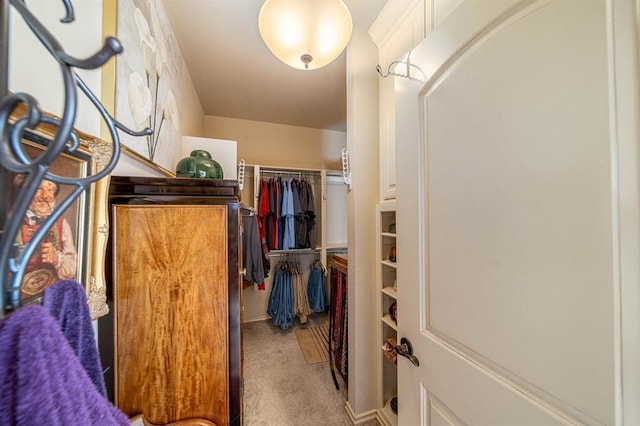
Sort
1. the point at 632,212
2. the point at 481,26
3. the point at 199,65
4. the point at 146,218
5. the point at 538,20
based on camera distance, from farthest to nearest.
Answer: the point at 199,65, the point at 146,218, the point at 481,26, the point at 538,20, the point at 632,212

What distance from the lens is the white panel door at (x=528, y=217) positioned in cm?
42

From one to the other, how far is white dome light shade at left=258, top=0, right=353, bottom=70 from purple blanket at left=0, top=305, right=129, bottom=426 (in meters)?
1.18

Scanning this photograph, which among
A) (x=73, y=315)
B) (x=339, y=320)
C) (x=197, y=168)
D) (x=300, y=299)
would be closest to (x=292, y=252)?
(x=300, y=299)

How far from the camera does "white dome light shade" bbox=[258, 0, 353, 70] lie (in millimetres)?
937

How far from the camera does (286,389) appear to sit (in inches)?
68.8

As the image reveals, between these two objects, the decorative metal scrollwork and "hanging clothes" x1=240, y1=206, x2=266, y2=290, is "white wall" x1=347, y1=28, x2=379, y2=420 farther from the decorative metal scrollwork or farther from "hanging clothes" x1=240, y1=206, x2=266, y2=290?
the decorative metal scrollwork

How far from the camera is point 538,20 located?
20.6 inches

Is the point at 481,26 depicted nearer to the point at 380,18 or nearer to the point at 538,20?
the point at 538,20

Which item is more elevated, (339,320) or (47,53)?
(47,53)

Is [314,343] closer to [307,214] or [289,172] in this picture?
[307,214]

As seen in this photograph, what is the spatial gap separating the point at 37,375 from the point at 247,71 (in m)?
2.23

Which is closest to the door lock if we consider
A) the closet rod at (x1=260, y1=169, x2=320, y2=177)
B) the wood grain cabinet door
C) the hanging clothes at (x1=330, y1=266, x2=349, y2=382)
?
the wood grain cabinet door

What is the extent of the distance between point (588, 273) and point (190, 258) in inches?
42.0

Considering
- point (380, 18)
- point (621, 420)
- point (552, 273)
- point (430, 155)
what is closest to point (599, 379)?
point (621, 420)
